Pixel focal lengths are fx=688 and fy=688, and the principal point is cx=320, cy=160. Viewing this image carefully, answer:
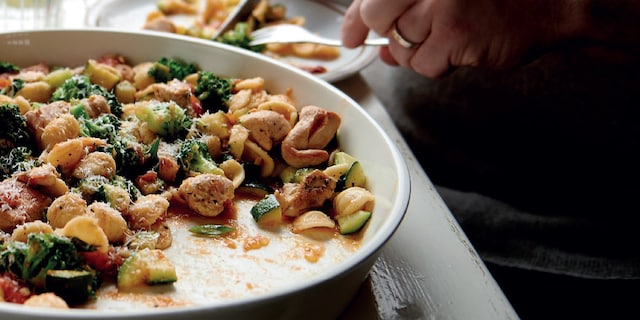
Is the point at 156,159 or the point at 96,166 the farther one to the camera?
the point at 156,159

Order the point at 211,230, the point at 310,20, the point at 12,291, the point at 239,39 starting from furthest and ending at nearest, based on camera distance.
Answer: the point at 310,20 < the point at 239,39 < the point at 211,230 < the point at 12,291

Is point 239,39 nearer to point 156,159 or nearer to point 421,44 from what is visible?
point 421,44

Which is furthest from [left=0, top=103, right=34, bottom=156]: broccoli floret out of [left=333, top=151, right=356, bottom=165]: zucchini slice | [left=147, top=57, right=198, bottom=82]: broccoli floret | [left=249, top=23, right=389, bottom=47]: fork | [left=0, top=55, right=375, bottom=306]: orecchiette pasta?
[left=249, top=23, right=389, bottom=47]: fork

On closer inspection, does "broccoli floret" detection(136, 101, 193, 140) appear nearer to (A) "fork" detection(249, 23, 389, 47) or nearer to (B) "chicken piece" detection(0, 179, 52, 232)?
(B) "chicken piece" detection(0, 179, 52, 232)

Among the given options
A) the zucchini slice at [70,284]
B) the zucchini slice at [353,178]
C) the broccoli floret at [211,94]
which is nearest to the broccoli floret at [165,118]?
the broccoli floret at [211,94]

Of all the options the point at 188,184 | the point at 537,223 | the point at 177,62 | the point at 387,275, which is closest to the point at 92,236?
the point at 188,184

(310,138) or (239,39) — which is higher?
(310,138)

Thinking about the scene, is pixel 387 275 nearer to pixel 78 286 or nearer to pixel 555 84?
pixel 78 286

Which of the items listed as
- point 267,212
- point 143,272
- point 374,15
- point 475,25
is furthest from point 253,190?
point 475,25
